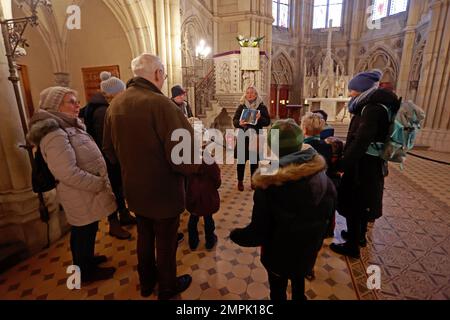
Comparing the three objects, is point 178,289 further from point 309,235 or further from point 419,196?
point 419,196

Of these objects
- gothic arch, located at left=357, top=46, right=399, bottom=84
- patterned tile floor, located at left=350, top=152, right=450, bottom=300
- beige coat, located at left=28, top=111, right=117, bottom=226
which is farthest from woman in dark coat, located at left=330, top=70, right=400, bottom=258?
gothic arch, located at left=357, top=46, right=399, bottom=84

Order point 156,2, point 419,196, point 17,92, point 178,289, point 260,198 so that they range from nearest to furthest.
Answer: point 260,198 < point 178,289 < point 17,92 < point 419,196 < point 156,2

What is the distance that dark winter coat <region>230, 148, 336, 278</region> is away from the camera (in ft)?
4.09

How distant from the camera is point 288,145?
1.31 meters

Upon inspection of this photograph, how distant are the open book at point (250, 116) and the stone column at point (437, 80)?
747 centimetres

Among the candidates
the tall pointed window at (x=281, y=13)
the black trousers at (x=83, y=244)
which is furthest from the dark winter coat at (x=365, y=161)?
the tall pointed window at (x=281, y=13)

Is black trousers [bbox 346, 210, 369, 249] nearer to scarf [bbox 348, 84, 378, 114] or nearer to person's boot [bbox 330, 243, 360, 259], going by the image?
person's boot [bbox 330, 243, 360, 259]

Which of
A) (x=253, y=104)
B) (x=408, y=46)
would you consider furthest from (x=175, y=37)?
(x=408, y=46)

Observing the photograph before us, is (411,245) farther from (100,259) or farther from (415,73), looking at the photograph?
(415,73)

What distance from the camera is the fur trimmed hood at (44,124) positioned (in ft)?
5.43

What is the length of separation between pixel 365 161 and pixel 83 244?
2.68 meters

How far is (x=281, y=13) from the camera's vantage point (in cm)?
1455
